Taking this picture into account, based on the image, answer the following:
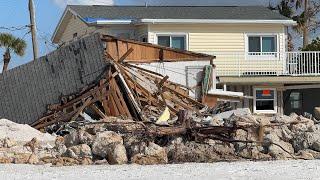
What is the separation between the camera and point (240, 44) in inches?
1396

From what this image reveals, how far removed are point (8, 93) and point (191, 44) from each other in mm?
11916

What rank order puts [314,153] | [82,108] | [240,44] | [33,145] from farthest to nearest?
[240,44], [82,108], [33,145], [314,153]

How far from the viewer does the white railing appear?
112 ft

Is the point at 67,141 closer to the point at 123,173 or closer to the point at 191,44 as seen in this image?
the point at 123,173

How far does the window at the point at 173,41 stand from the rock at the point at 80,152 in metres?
17.4

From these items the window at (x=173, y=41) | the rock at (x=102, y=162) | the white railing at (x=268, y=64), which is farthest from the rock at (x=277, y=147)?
the window at (x=173, y=41)

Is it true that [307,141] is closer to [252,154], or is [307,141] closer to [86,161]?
[252,154]

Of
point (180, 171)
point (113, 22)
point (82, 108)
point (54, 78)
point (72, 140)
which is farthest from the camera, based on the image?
point (113, 22)

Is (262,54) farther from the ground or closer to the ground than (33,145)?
farther from the ground

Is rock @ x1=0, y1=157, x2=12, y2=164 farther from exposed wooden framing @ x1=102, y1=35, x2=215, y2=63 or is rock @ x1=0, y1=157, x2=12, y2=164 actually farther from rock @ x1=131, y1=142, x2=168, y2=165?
exposed wooden framing @ x1=102, y1=35, x2=215, y2=63

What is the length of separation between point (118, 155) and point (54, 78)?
31.1 feet

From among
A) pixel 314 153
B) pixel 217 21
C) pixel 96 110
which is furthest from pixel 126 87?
pixel 217 21

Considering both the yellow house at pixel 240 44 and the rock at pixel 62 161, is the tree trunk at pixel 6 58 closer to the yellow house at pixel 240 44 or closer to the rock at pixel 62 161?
the yellow house at pixel 240 44

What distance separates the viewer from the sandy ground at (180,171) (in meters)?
14.0
